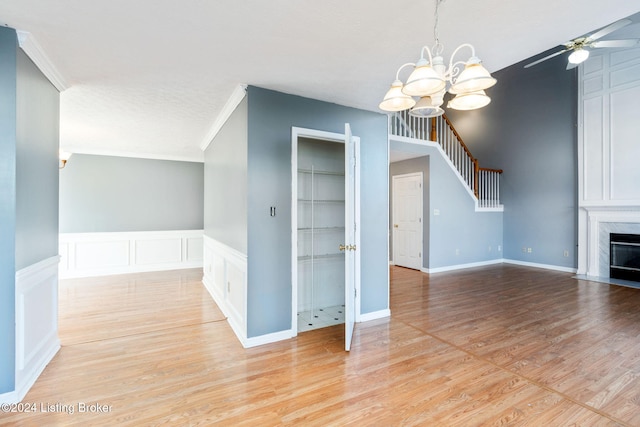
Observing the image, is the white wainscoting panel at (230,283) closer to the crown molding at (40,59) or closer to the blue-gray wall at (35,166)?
the blue-gray wall at (35,166)

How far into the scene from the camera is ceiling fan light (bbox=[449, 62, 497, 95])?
1492 mm

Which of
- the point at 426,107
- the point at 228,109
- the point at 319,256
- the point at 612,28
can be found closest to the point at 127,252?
the point at 228,109

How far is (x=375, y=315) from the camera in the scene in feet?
11.8

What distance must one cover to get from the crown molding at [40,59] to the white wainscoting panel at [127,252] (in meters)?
4.26

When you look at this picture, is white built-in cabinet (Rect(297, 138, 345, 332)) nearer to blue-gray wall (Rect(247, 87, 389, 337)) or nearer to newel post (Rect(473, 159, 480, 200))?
blue-gray wall (Rect(247, 87, 389, 337))

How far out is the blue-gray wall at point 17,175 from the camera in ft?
6.51

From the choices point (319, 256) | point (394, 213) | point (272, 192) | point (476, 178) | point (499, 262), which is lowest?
point (499, 262)

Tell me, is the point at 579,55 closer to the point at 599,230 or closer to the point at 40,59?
the point at 599,230

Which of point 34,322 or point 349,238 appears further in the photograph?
point 349,238

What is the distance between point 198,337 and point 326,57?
118 inches

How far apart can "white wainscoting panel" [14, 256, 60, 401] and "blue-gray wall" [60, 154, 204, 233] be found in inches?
157

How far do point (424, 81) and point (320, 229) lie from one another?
104 inches

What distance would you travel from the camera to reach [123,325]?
3.42 meters

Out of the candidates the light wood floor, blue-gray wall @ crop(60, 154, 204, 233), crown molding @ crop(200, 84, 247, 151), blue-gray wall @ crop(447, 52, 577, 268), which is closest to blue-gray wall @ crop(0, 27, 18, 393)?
the light wood floor
